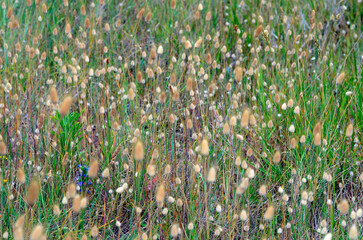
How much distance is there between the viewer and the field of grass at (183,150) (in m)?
1.79

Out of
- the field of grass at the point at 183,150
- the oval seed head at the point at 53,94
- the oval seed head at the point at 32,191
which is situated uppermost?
the oval seed head at the point at 53,94

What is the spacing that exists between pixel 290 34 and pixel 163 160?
1373mm

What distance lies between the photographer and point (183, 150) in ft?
7.11

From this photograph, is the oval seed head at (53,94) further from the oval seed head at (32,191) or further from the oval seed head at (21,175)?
the oval seed head at (32,191)

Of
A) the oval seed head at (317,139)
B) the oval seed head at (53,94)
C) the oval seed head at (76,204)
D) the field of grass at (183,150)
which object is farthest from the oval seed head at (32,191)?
the oval seed head at (317,139)

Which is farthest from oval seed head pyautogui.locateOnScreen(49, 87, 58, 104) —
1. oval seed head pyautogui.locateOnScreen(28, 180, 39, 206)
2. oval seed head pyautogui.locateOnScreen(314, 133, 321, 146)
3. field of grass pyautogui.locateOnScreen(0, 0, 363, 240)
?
oval seed head pyautogui.locateOnScreen(314, 133, 321, 146)

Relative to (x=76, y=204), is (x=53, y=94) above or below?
above

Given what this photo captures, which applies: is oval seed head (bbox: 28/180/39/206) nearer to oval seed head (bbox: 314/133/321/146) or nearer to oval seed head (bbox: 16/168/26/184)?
oval seed head (bbox: 16/168/26/184)

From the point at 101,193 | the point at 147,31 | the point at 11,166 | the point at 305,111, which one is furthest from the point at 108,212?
the point at 147,31

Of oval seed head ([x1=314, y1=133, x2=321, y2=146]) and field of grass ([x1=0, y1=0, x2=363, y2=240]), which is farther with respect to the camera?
field of grass ([x1=0, y1=0, x2=363, y2=240])

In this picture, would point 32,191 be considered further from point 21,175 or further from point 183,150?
point 183,150

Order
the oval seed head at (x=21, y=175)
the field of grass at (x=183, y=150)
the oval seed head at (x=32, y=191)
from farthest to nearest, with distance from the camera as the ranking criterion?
the field of grass at (x=183, y=150)
the oval seed head at (x=21, y=175)
the oval seed head at (x=32, y=191)

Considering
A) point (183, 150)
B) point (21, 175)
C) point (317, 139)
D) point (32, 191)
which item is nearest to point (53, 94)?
point (21, 175)

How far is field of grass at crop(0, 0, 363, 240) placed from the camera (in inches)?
70.5
